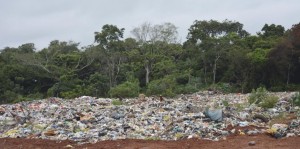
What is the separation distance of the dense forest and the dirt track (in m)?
14.2

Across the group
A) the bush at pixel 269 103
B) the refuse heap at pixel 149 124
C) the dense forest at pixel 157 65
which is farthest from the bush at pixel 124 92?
the bush at pixel 269 103

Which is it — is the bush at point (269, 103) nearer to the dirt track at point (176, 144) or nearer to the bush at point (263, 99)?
the bush at point (263, 99)

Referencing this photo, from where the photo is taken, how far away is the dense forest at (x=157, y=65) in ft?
83.5

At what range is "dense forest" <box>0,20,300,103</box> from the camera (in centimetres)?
2545

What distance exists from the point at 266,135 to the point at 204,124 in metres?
1.72

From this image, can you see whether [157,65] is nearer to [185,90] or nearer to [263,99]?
[185,90]

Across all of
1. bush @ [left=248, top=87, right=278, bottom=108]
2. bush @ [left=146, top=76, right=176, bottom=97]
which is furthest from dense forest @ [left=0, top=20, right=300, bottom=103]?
bush @ [left=248, top=87, right=278, bottom=108]

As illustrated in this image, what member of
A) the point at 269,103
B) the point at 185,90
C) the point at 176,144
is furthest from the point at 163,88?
the point at 176,144

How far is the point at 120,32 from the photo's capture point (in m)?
29.5

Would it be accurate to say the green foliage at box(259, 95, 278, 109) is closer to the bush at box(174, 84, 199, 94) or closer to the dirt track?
the dirt track

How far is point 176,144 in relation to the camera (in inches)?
313

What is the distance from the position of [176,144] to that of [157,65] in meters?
20.9

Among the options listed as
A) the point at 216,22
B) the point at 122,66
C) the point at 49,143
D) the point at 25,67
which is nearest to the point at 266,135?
the point at 49,143

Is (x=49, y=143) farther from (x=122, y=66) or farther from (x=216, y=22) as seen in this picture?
(x=216, y=22)
